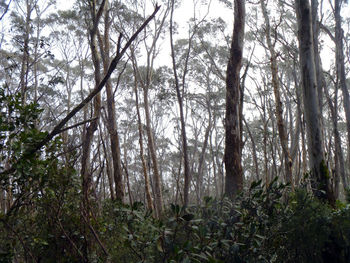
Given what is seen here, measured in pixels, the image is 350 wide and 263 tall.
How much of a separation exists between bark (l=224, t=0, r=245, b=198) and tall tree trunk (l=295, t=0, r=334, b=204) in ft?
2.79

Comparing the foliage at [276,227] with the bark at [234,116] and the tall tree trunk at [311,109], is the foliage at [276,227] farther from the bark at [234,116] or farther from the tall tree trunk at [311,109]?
the bark at [234,116]

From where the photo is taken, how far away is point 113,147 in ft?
27.8

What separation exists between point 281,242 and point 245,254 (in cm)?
76

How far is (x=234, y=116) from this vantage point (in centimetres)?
504

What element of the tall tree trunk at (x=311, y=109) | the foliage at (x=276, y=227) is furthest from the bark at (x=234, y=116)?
the foliage at (x=276, y=227)

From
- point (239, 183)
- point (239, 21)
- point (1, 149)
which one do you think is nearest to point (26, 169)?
point (1, 149)

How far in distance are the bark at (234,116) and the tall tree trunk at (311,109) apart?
849 mm

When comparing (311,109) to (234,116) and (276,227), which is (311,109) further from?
(276,227)

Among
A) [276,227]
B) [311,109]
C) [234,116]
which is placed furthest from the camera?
[234,116]

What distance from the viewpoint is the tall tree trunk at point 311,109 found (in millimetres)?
4180

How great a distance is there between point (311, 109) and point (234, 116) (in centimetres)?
100

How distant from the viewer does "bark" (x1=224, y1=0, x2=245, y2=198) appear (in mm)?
4660

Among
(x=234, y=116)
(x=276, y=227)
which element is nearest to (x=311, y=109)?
(x=234, y=116)

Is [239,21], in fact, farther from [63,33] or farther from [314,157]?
[63,33]
